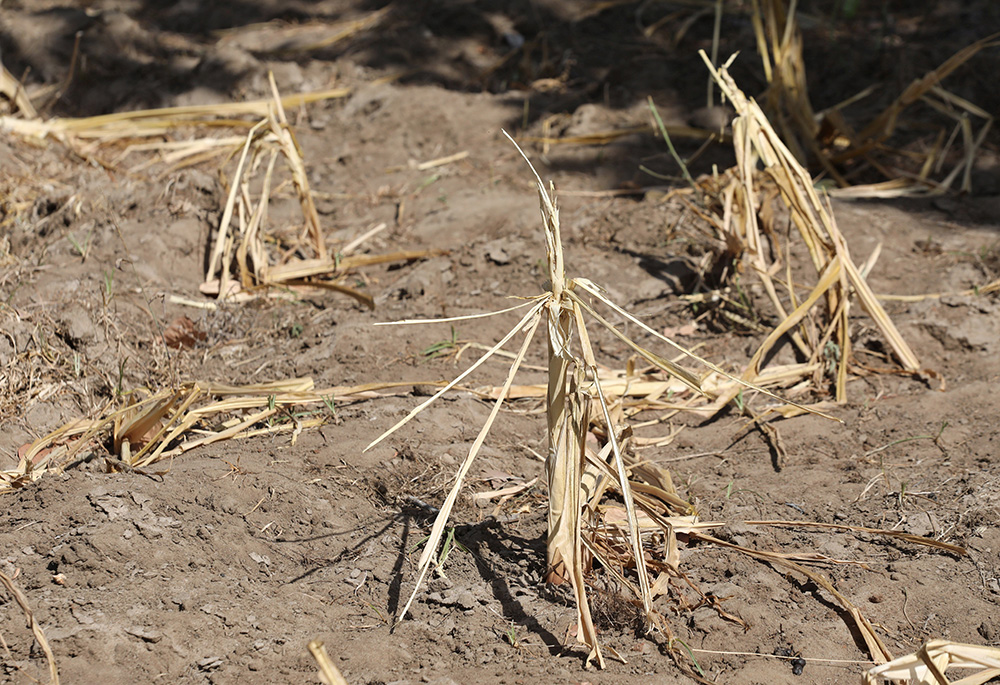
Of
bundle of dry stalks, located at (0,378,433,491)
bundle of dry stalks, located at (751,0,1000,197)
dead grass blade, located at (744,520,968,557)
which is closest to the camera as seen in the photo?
dead grass blade, located at (744,520,968,557)

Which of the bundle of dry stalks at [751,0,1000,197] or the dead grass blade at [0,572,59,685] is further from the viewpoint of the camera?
the bundle of dry stalks at [751,0,1000,197]

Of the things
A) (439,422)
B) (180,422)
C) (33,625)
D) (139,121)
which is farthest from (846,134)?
(139,121)

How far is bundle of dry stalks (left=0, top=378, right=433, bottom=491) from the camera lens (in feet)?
6.52

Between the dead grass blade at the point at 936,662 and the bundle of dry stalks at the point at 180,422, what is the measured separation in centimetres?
146

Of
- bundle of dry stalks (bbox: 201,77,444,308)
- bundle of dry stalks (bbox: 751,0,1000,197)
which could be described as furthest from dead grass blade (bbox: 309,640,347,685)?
bundle of dry stalks (bbox: 751,0,1000,197)

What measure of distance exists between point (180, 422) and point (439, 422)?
69cm

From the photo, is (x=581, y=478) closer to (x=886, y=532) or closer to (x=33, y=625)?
(x=886, y=532)

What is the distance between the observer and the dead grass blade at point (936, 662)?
120 centimetres

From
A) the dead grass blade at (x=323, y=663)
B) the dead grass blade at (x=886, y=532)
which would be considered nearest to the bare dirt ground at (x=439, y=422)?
the dead grass blade at (x=886, y=532)

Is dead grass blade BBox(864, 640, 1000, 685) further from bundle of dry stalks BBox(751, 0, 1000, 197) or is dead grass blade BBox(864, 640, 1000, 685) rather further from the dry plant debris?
bundle of dry stalks BBox(751, 0, 1000, 197)

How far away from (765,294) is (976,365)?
0.72m

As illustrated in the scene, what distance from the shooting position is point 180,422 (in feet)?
7.08

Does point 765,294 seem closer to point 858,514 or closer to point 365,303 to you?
point 858,514

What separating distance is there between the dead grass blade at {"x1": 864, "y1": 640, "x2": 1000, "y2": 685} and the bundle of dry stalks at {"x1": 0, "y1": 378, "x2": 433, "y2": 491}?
146cm
